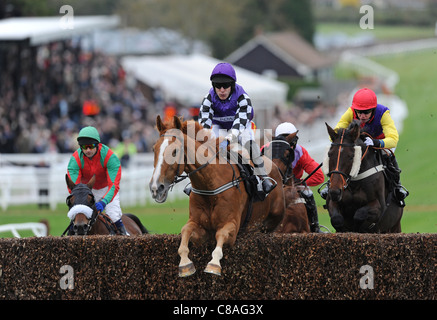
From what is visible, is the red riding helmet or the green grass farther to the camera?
the green grass

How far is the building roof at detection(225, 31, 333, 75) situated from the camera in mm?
58031

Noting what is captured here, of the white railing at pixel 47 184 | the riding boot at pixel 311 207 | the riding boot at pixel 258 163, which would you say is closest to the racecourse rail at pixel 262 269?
the riding boot at pixel 258 163

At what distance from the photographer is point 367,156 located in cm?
A: 826

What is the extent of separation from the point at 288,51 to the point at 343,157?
5206 centimetres

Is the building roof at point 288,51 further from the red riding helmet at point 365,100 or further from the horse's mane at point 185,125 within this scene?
the horse's mane at point 185,125

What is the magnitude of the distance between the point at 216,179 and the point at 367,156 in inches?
79.4

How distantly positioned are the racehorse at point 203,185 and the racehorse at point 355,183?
1.10 meters

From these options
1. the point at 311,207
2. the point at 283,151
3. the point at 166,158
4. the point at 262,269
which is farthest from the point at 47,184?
the point at 166,158

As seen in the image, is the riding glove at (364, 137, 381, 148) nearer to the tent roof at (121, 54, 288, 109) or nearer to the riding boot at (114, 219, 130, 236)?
the riding boot at (114, 219, 130, 236)

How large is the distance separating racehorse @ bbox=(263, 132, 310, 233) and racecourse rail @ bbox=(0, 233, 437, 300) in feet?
4.27

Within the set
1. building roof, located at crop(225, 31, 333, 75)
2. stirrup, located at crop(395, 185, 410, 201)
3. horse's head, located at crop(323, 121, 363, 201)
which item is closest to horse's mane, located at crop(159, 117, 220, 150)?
horse's head, located at crop(323, 121, 363, 201)

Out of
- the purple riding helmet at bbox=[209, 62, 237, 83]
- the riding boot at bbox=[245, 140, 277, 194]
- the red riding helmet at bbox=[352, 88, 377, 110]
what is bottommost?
the riding boot at bbox=[245, 140, 277, 194]

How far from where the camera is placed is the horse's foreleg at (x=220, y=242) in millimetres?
6535

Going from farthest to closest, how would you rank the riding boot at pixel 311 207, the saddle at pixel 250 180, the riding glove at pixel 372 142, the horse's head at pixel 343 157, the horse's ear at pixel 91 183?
the riding boot at pixel 311 207 < the riding glove at pixel 372 142 < the horse's ear at pixel 91 183 < the horse's head at pixel 343 157 < the saddle at pixel 250 180
